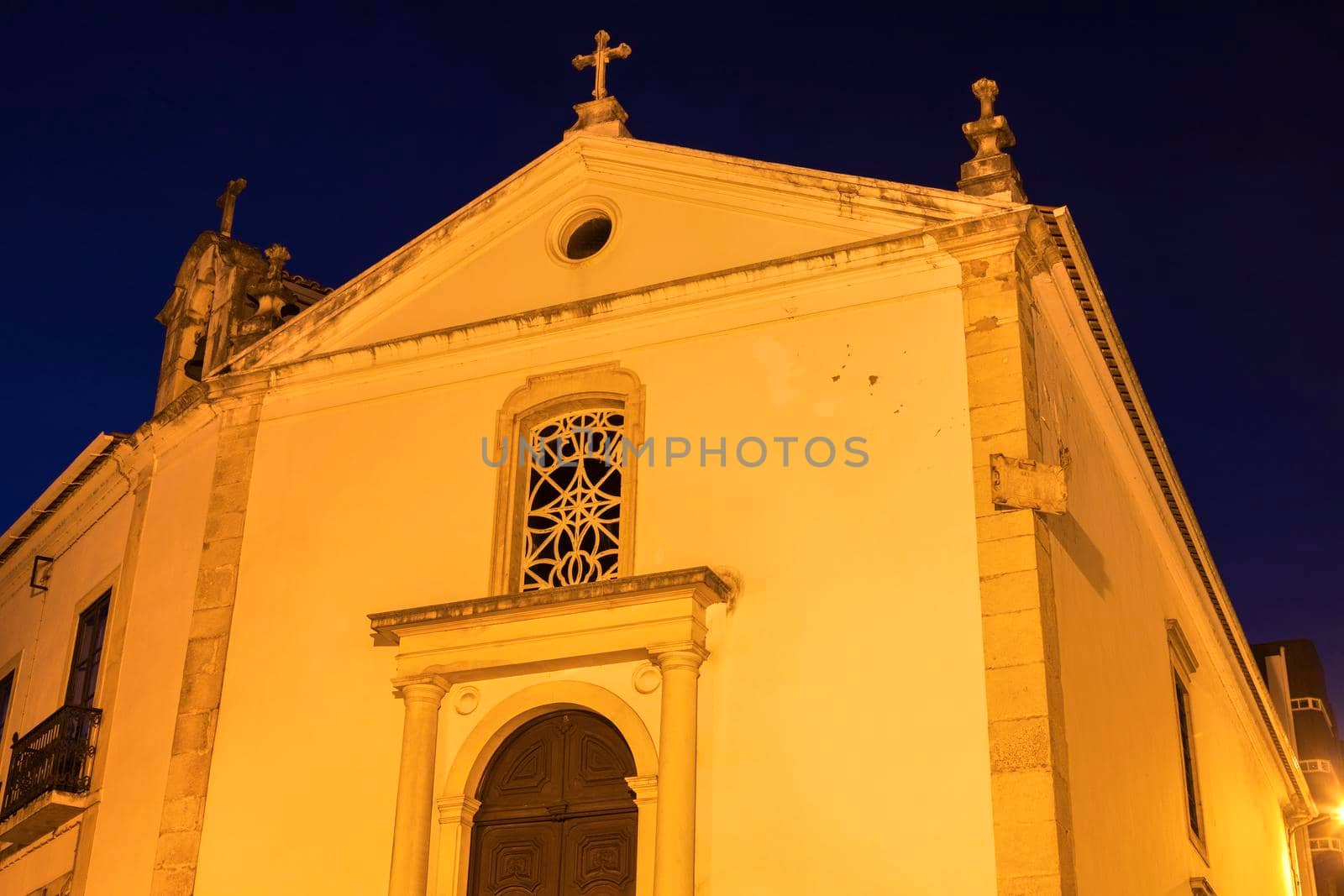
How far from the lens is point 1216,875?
1475 centimetres

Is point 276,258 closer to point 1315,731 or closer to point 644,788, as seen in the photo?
point 644,788

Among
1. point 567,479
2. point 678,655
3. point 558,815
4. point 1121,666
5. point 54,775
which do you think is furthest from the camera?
point 54,775

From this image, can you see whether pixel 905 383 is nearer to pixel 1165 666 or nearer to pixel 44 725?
pixel 1165 666

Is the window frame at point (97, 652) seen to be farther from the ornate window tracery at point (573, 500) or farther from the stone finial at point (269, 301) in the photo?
the ornate window tracery at point (573, 500)

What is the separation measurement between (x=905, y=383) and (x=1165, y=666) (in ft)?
17.0

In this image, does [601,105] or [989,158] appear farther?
[601,105]

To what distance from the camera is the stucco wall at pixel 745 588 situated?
9.48 meters

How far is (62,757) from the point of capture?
13.0m

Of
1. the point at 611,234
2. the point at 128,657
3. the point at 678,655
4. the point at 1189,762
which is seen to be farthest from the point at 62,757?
the point at 1189,762

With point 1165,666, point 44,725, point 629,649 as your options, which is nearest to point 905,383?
point 629,649

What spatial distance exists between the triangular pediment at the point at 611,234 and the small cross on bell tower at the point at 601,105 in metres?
0.29

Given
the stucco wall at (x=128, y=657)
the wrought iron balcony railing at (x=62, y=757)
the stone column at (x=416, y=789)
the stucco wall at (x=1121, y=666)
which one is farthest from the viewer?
the wrought iron balcony railing at (x=62, y=757)

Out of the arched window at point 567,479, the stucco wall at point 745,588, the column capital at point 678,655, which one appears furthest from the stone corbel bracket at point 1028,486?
the arched window at point 567,479

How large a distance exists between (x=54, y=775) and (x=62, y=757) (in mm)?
174
